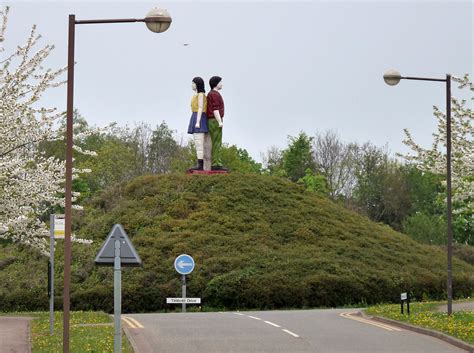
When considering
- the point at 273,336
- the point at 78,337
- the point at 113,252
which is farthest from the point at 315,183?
the point at 113,252

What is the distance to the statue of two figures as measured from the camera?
2000 inches

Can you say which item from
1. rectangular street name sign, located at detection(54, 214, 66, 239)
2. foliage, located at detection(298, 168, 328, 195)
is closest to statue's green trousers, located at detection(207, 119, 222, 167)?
foliage, located at detection(298, 168, 328, 195)

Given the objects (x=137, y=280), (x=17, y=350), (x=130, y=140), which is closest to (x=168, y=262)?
(x=137, y=280)

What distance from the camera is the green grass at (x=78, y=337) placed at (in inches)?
770

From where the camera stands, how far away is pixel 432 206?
8412 cm

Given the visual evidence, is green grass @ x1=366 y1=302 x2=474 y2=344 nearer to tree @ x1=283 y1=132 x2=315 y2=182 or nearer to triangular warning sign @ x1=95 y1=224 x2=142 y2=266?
triangular warning sign @ x1=95 y1=224 x2=142 y2=266

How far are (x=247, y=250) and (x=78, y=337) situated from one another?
21548mm

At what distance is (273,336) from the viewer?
2267 centimetres

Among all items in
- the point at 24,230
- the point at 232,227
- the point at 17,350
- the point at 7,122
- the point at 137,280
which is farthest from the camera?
the point at 232,227

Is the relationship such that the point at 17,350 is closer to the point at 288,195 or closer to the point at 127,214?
the point at 127,214

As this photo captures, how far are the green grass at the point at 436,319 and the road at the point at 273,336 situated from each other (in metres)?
0.49

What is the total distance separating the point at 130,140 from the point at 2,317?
64664 mm

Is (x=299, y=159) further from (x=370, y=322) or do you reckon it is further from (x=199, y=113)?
(x=370, y=322)

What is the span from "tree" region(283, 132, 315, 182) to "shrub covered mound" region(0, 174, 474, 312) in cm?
3386
